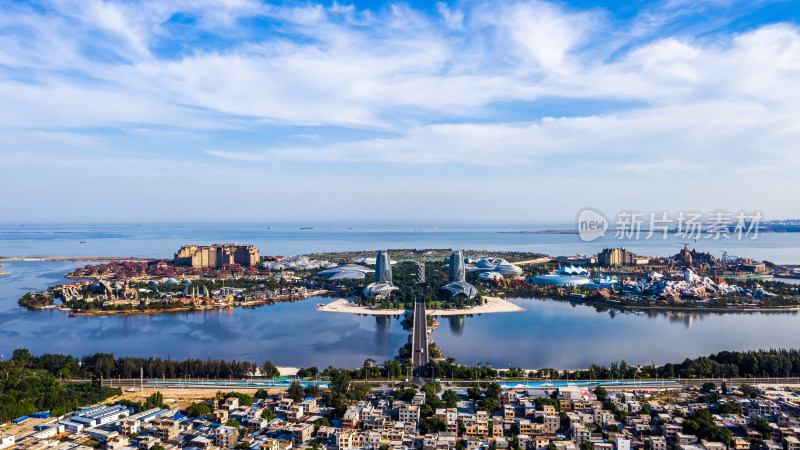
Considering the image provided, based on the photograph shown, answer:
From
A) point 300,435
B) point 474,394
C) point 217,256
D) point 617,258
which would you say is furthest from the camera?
point 617,258

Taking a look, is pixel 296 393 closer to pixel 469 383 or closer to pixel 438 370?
pixel 438 370

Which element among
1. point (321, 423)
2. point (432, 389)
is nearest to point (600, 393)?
point (432, 389)

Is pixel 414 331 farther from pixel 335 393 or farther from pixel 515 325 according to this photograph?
pixel 335 393

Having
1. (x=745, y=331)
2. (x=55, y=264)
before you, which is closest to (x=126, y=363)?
(x=745, y=331)

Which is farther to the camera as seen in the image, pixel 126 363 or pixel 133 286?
pixel 133 286

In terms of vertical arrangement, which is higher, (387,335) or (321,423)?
(321,423)

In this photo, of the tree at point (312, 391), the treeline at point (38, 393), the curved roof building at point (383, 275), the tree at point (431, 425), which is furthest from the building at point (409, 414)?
the curved roof building at point (383, 275)
